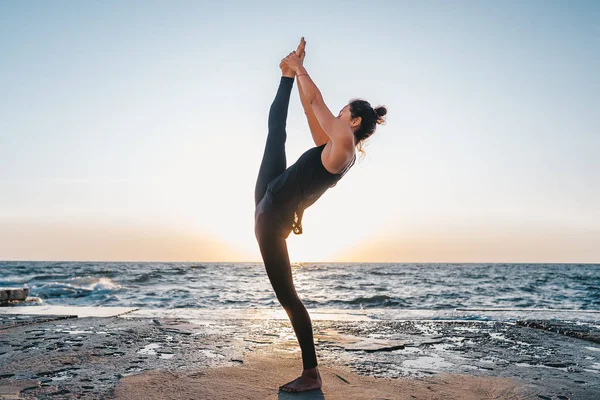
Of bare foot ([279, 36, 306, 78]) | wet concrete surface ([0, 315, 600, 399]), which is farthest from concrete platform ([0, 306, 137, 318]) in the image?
bare foot ([279, 36, 306, 78])

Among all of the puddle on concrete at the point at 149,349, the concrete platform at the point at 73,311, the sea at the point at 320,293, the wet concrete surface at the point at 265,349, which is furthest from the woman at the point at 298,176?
the sea at the point at 320,293

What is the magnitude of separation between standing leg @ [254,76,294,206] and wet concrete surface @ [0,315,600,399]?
1.40 m

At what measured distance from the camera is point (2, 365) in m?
3.14

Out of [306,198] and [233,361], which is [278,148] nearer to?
[306,198]

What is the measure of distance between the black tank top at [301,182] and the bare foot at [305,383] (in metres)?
0.93

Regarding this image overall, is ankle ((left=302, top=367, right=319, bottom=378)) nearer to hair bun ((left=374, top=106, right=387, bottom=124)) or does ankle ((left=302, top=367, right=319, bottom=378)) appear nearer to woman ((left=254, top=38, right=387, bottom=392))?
woman ((left=254, top=38, right=387, bottom=392))

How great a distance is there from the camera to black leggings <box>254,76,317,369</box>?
9.25 ft

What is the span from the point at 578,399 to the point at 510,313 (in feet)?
15.3

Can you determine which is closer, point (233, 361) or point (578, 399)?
point (578, 399)

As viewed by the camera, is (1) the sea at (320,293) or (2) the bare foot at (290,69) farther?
(1) the sea at (320,293)

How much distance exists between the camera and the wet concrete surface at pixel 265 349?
2.86 m

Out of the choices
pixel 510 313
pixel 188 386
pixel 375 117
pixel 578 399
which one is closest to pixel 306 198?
pixel 375 117

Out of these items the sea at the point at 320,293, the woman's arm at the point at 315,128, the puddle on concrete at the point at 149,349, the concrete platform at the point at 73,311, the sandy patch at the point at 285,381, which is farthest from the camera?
the sea at the point at 320,293

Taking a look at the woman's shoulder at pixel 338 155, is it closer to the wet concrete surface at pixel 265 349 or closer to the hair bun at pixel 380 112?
the hair bun at pixel 380 112
